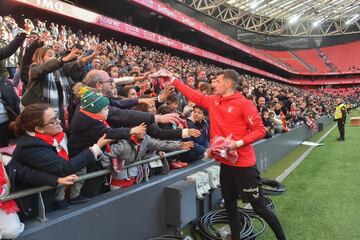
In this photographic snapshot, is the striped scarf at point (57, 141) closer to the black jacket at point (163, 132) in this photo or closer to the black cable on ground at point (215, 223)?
the black jacket at point (163, 132)

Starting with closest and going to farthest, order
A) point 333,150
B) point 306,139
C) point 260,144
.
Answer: point 260,144 < point 333,150 < point 306,139

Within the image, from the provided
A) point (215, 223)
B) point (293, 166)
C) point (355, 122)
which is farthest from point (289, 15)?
point (215, 223)

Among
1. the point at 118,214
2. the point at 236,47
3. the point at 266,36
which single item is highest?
the point at 266,36

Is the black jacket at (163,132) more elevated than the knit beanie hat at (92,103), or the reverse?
the knit beanie hat at (92,103)

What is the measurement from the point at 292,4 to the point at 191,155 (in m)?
38.8

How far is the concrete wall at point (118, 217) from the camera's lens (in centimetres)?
241

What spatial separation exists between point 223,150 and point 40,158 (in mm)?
1599

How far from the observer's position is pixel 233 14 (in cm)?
3669

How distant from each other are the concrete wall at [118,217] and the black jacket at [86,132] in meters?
0.50

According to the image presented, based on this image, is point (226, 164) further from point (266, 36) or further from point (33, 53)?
point (266, 36)

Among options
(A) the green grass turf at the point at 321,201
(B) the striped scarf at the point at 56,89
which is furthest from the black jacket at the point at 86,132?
(A) the green grass turf at the point at 321,201

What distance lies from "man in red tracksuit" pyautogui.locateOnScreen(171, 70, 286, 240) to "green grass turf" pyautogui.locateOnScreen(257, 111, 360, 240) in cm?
76

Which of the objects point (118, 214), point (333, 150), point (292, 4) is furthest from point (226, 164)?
point (292, 4)

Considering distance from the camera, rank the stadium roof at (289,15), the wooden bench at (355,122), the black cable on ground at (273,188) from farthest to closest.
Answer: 1. the stadium roof at (289,15)
2. the wooden bench at (355,122)
3. the black cable on ground at (273,188)
